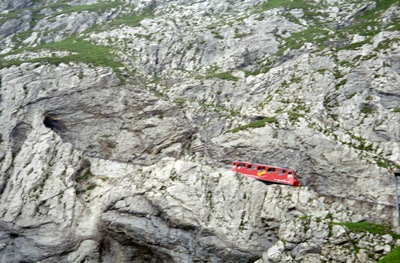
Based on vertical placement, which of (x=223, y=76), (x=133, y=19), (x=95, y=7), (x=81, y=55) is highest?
(x=81, y=55)

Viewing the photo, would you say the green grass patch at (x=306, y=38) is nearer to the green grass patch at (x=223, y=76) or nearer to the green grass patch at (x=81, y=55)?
the green grass patch at (x=223, y=76)

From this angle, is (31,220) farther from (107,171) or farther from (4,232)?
(107,171)

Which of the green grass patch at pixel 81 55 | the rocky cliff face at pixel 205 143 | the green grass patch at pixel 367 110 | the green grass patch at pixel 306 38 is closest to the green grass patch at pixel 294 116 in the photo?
the rocky cliff face at pixel 205 143

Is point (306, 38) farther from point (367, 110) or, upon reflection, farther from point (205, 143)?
point (205, 143)

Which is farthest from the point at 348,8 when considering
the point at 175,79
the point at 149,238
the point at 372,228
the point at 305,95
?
the point at 149,238

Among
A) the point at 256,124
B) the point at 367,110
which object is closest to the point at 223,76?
the point at 256,124

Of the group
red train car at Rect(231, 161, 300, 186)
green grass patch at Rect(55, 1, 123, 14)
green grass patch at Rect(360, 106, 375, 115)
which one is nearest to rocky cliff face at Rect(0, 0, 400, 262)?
Result: green grass patch at Rect(360, 106, 375, 115)
